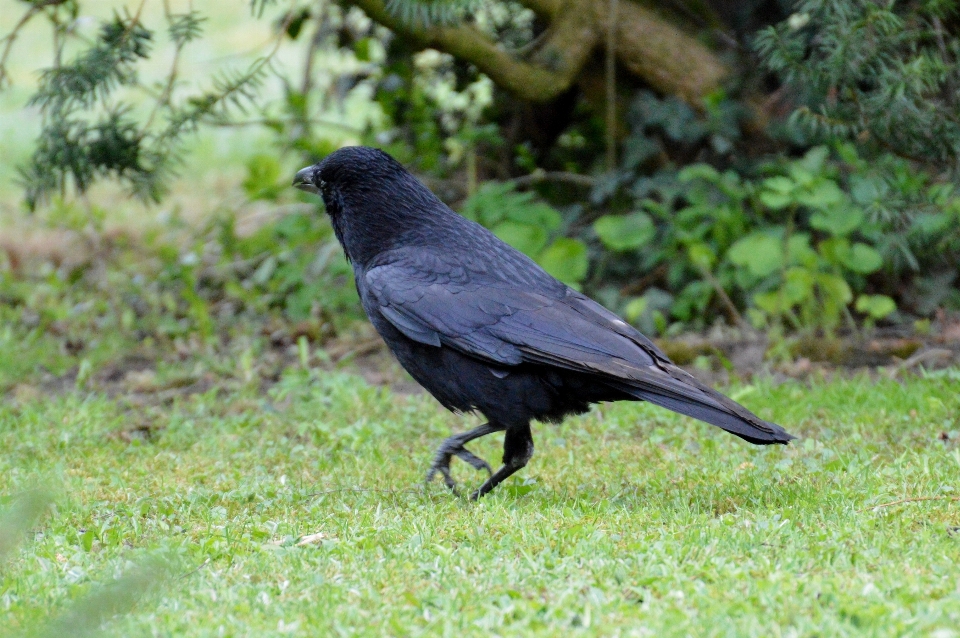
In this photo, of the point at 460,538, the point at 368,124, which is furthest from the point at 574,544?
the point at 368,124

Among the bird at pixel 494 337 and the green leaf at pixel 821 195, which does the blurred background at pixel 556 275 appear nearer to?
the green leaf at pixel 821 195

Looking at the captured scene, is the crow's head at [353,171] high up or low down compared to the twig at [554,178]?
up

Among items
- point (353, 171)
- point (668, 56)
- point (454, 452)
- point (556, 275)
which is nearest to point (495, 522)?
point (454, 452)

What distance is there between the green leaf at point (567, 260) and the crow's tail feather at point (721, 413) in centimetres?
299

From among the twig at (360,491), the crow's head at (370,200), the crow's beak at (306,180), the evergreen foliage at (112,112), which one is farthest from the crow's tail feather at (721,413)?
the evergreen foliage at (112,112)

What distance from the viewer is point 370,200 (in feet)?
15.9

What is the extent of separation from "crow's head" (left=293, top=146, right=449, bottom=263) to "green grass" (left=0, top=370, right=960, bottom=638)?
38.4 inches

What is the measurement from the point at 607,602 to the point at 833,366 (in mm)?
4000

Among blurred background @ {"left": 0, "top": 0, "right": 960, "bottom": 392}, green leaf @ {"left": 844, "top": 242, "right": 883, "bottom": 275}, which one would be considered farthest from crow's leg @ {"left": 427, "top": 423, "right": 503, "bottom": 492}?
green leaf @ {"left": 844, "top": 242, "right": 883, "bottom": 275}

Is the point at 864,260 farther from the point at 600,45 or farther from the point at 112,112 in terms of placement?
the point at 112,112

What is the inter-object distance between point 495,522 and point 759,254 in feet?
11.7

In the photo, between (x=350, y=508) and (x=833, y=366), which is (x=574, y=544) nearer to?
(x=350, y=508)

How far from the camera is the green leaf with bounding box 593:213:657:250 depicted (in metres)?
7.21

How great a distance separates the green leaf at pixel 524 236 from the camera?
711cm
